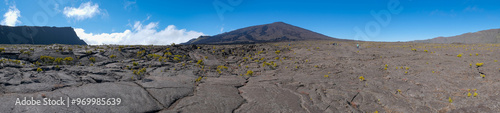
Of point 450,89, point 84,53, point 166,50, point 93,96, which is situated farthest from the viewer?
point 166,50

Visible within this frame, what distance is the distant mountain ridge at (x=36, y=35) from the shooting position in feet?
245

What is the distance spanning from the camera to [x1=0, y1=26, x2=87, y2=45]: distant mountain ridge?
74.8 meters

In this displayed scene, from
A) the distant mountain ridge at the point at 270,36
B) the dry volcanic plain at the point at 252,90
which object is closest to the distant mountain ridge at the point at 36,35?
the distant mountain ridge at the point at 270,36

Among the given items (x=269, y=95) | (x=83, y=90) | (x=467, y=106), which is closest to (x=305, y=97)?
(x=269, y=95)

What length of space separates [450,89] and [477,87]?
1.36 m

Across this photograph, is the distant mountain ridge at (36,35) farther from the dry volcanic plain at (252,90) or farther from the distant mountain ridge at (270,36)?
the dry volcanic plain at (252,90)

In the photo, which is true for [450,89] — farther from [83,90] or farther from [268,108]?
[83,90]

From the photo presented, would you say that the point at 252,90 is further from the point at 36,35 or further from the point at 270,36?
the point at 36,35

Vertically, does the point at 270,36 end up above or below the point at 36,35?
below

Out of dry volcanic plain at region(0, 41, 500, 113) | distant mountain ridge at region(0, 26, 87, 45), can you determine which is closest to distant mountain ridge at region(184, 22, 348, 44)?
dry volcanic plain at region(0, 41, 500, 113)

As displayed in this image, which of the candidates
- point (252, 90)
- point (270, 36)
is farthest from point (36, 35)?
point (252, 90)

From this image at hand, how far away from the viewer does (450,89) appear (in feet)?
34.2

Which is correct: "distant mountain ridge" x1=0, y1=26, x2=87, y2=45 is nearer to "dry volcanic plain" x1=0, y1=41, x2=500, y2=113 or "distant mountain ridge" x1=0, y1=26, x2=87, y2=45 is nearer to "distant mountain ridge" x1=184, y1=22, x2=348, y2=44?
"distant mountain ridge" x1=184, y1=22, x2=348, y2=44

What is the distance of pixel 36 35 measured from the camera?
302ft
